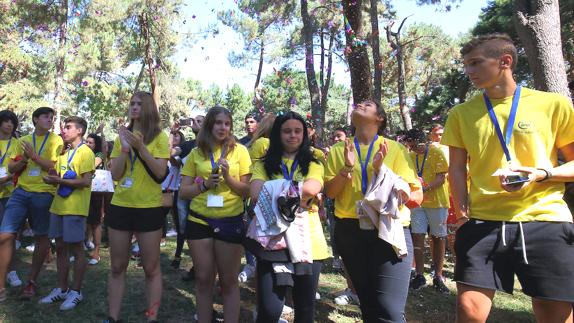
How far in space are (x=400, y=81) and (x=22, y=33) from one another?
62.6ft

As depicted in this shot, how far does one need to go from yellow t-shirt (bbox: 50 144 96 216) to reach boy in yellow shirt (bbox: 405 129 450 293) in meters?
4.01

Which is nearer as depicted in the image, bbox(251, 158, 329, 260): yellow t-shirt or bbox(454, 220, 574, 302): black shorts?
bbox(454, 220, 574, 302): black shorts

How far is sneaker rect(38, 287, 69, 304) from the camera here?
4.40 meters

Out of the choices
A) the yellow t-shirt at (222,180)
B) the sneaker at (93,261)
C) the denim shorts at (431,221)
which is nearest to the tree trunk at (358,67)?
the denim shorts at (431,221)

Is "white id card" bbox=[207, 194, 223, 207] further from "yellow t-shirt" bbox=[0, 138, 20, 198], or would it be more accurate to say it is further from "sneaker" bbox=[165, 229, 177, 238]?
"sneaker" bbox=[165, 229, 177, 238]

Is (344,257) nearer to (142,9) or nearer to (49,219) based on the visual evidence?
(49,219)

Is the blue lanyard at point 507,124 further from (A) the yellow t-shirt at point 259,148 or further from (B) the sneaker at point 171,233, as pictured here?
(B) the sneaker at point 171,233

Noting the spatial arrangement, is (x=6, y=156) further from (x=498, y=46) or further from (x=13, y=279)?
(x=498, y=46)

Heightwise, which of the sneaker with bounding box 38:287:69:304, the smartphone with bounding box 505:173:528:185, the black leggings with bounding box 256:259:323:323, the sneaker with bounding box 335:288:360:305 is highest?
the smartphone with bounding box 505:173:528:185

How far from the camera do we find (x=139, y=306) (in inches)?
174

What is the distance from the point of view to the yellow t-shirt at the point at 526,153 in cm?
217

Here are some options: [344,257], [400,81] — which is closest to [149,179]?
[344,257]

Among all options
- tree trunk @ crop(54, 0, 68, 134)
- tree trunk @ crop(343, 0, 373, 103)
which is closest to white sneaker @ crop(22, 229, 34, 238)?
tree trunk @ crop(343, 0, 373, 103)

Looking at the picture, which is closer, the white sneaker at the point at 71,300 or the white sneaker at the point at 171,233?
the white sneaker at the point at 71,300
